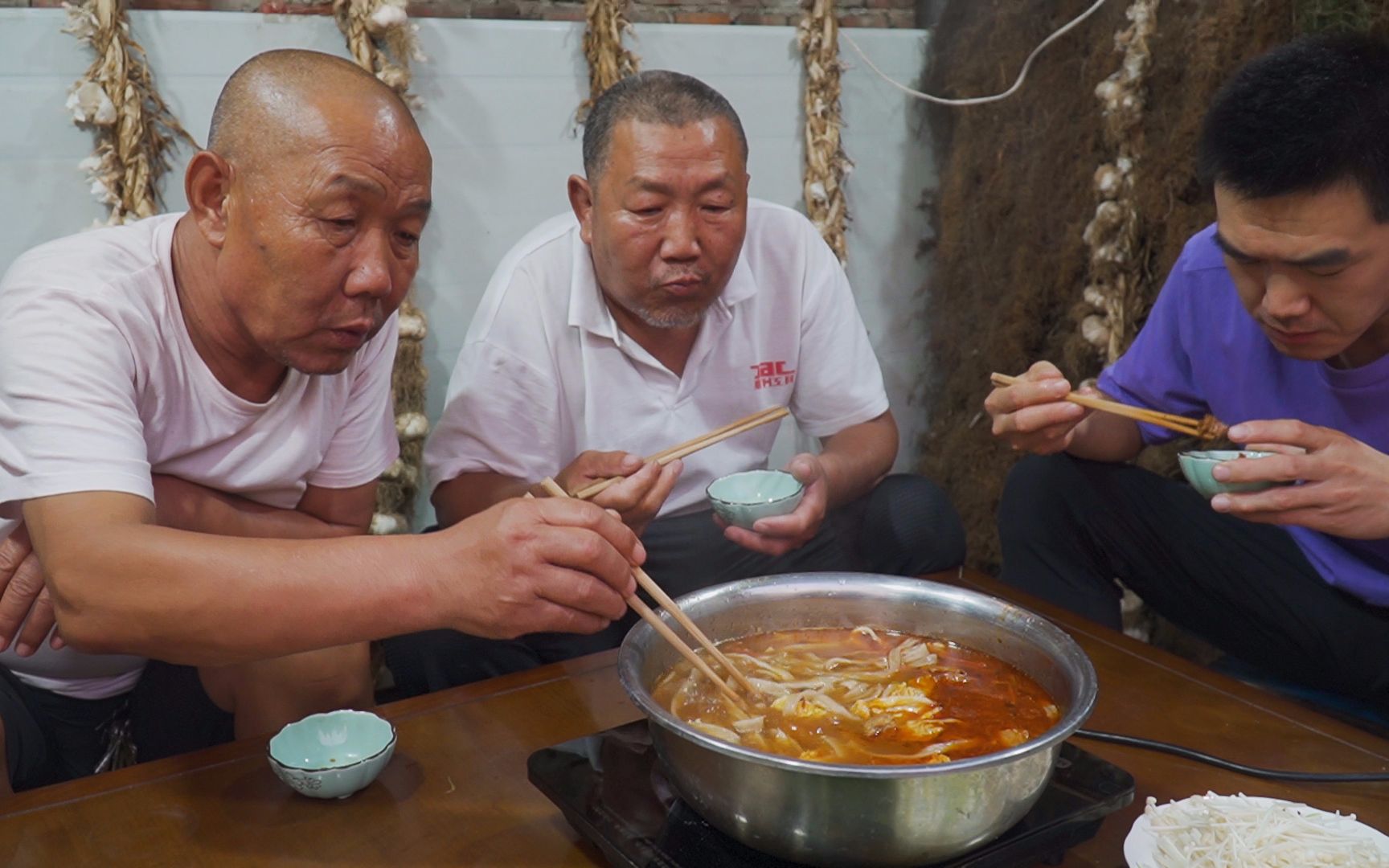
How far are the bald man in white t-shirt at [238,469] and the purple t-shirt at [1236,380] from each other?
1.62m

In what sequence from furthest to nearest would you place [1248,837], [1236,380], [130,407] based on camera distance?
[1236,380] < [130,407] < [1248,837]

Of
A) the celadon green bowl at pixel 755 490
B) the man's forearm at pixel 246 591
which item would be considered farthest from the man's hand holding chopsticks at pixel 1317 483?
the man's forearm at pixel 246 591

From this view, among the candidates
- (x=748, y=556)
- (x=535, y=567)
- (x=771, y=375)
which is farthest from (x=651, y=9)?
(x=535, y=567)

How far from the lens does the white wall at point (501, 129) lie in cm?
278

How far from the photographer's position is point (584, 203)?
268 cm

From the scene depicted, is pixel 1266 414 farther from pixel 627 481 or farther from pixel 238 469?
pixel 238 469

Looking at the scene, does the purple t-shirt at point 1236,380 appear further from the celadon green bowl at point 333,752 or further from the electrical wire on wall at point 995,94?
the celadon green bowl at point 333,752

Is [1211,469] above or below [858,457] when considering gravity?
above

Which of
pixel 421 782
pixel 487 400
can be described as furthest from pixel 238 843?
pixel 487 400

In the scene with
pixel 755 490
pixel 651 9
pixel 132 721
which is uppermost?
pixel 651 9

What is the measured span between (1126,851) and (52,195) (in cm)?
280

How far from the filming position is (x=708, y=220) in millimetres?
2549

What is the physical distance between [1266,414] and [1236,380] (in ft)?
0.31

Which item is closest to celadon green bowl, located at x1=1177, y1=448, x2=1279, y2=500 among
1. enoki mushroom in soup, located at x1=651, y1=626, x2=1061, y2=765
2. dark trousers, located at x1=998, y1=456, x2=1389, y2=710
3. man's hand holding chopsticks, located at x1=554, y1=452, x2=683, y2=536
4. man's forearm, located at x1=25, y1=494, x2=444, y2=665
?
dark trousers, located at x1=998, y1=456, x2=1389, y2=710
